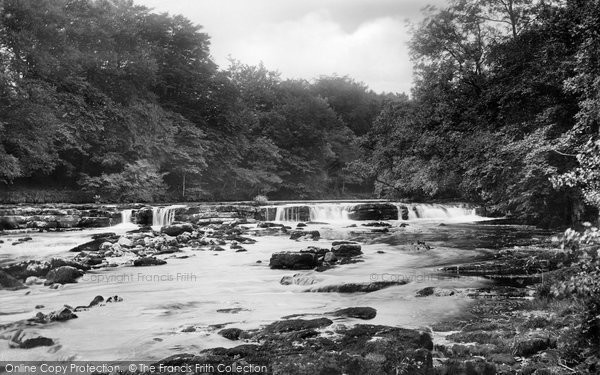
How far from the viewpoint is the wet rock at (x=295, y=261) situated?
1027 centimetres

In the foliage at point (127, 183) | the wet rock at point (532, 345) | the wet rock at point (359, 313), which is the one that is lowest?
the wet rock at point (359, 313)

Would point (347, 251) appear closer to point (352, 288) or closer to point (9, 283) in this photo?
point (352, 288)

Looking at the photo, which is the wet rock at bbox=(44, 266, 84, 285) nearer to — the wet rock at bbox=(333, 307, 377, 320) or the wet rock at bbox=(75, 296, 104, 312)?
the wet rock at bbox=(75, 296, 104, 312)

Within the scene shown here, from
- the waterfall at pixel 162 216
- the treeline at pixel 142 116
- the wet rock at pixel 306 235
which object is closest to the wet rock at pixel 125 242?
the wet rock at pixel 306 235

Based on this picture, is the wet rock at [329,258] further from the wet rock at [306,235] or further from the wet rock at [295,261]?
the wet rock at [306,235]

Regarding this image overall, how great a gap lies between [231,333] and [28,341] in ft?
7.67

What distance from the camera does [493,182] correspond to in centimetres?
1312

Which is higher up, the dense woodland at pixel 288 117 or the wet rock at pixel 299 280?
the dense woodland at pixel 288 117

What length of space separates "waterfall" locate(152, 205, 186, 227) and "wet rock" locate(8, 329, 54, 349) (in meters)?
16.9

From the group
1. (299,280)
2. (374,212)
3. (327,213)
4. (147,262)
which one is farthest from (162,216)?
(299,280)

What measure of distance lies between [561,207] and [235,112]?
104 feet

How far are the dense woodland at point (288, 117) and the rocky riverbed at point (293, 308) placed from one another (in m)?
1.90

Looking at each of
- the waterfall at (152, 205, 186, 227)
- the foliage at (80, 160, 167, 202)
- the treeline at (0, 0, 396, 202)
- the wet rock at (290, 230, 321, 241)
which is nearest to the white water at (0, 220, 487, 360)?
the wet rock at (290, 230, 321, 241)

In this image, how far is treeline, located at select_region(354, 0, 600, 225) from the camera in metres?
9.72
